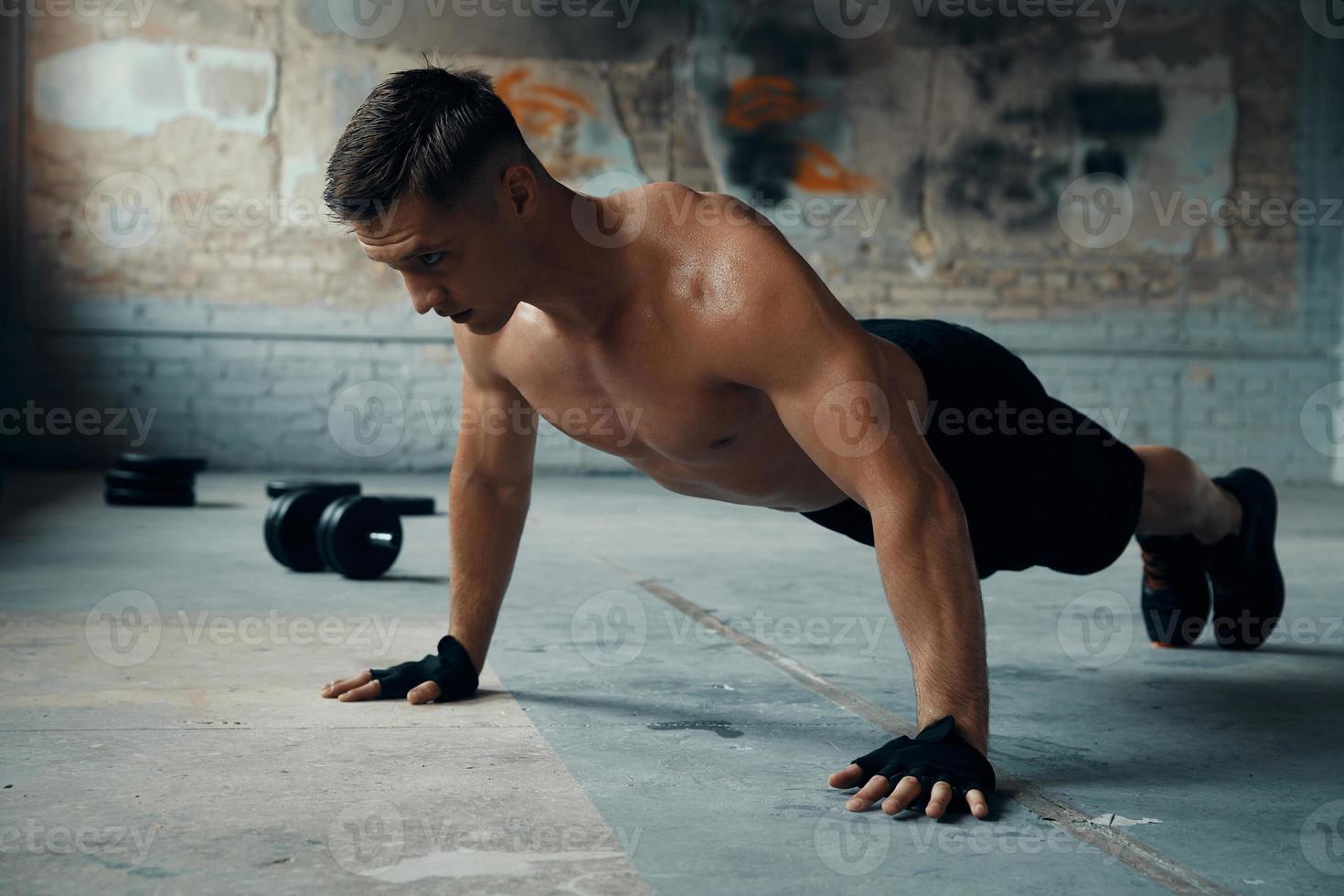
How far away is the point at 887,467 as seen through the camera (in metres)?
1.79

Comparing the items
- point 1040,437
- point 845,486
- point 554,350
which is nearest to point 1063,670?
point 1040,437

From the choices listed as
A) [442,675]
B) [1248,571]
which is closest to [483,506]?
[442,675]

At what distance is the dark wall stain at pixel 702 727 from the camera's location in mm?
2148

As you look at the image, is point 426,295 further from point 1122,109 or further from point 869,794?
point 1122,109

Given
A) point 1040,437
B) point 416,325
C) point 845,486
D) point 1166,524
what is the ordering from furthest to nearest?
point 416,325
point 1166,524
point 1040,437
point 845,486

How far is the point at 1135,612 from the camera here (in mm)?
3625

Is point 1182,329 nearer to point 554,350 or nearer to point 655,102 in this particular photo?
point 655,102

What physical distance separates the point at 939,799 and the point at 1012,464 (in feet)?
2.77

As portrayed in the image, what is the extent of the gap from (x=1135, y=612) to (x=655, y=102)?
5856 millimetres

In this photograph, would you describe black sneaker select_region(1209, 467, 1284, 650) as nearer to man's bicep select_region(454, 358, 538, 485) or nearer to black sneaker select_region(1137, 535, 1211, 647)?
black sneaker select_region(1137, 535, 1211, 647)

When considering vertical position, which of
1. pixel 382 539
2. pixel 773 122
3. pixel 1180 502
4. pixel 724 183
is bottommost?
pixel 382 539

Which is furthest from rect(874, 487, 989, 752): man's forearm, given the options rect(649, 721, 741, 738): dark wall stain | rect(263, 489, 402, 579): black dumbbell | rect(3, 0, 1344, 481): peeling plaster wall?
rect(3, 0, 1344, 481): peeling plaster wall

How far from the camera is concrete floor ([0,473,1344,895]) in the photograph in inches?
58.5

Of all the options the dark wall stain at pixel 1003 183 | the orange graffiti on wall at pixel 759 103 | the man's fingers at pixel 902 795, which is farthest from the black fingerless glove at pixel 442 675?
the dark wall stain at pixel 1003 183
